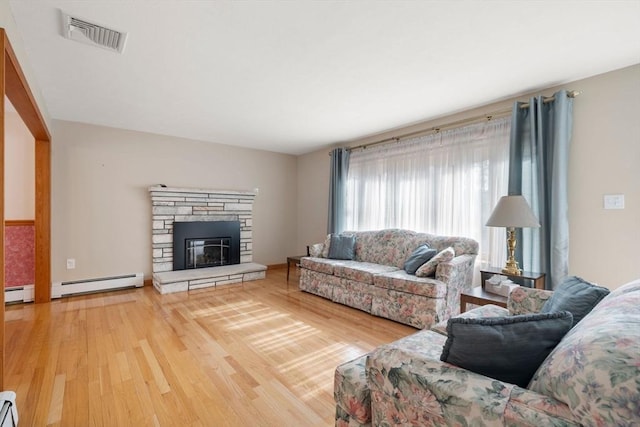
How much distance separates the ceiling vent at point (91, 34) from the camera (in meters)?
1.94

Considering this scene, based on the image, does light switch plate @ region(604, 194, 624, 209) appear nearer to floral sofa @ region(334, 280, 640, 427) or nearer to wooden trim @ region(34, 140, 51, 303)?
floral sofa @ region(334, 280, 640, 427)

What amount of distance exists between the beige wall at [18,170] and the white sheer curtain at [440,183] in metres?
4.60

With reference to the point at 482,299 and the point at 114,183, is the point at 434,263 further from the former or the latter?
the point at 114,183

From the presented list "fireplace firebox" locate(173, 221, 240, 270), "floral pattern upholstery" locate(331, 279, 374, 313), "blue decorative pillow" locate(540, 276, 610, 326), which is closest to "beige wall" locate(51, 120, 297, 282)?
"fireplace firebox" locate(173, 221, 240, 270)

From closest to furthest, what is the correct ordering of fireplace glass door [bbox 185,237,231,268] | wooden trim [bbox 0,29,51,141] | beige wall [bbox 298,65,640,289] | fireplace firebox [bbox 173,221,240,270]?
wooden trim [bbox 0,29,51,141] → beige wall [bbox 298,65,640,289] → fireplace firebox [bbox 173,221,240,270] → fireplace glass door [bbox 185,237,231,268]

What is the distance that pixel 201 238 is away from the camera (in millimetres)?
5016

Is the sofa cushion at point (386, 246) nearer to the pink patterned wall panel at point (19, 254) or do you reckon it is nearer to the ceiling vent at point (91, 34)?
the ceiling vent at point (91, 34)

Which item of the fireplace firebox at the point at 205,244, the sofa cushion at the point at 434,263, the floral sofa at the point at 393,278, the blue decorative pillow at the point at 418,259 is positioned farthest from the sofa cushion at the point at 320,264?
the fireplace firebox at the point at 205,244

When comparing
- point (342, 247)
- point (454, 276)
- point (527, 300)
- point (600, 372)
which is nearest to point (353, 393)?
point (600, 372)

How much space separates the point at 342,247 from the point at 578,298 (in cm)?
312

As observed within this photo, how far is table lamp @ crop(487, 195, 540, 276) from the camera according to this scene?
8.61 ft

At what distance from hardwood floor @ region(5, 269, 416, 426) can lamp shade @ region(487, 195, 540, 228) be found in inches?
54.3

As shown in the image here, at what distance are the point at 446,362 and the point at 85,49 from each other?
3139 millimetres

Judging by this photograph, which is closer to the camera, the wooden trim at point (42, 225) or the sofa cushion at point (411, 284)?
the sofa cushion at point (411, 284)
